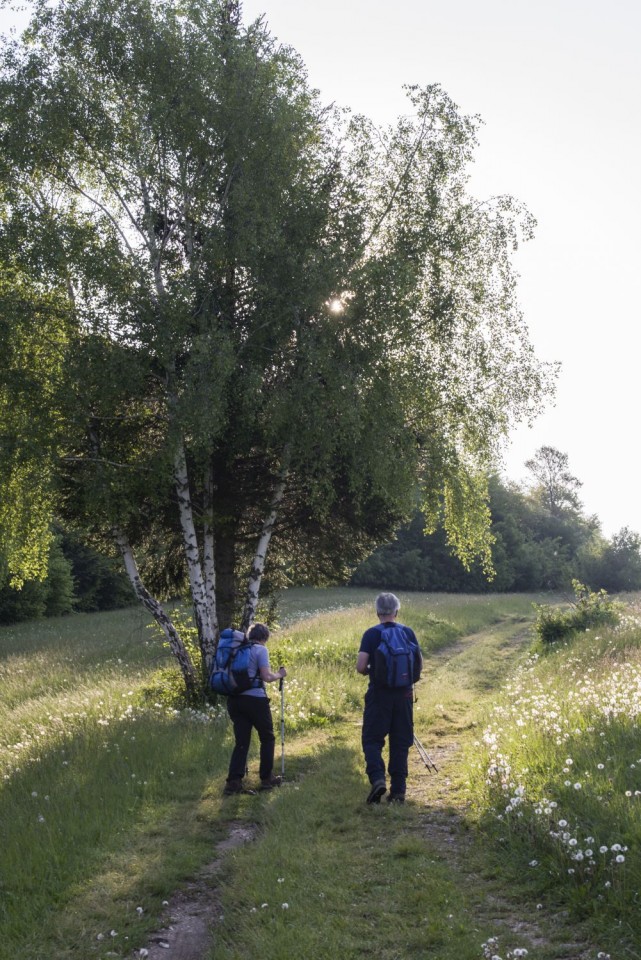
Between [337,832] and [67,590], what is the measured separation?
4306 centimetres

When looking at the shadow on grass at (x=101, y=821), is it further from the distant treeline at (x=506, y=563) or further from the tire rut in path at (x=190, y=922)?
the distant treeline at (x=506, y=563)

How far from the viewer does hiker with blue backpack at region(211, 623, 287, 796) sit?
988 centimetres

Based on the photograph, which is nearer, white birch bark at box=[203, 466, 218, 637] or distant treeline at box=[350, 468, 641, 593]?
white birch bark at box=[203, 466, 218, 637]

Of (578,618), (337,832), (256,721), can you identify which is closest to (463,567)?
(578,618)

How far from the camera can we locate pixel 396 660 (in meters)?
8.91

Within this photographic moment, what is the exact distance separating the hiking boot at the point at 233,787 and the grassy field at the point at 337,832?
181mm

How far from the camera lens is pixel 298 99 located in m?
15.6

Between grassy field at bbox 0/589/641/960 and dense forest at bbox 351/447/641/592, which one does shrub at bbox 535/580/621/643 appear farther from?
dense forest at bbox 351/447/641/592

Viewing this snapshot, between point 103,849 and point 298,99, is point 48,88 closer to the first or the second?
point 298,99

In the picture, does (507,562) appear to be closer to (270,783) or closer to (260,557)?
(260,557)

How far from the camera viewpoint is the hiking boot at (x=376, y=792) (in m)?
8.62

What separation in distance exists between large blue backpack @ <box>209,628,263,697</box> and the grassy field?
1234 millimetres

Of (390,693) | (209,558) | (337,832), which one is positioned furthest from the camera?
(209,558)

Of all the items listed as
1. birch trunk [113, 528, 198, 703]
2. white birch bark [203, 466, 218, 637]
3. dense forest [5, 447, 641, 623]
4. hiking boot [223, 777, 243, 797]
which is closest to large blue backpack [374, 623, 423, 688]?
hiking boot [223, 777, 243, 797]
